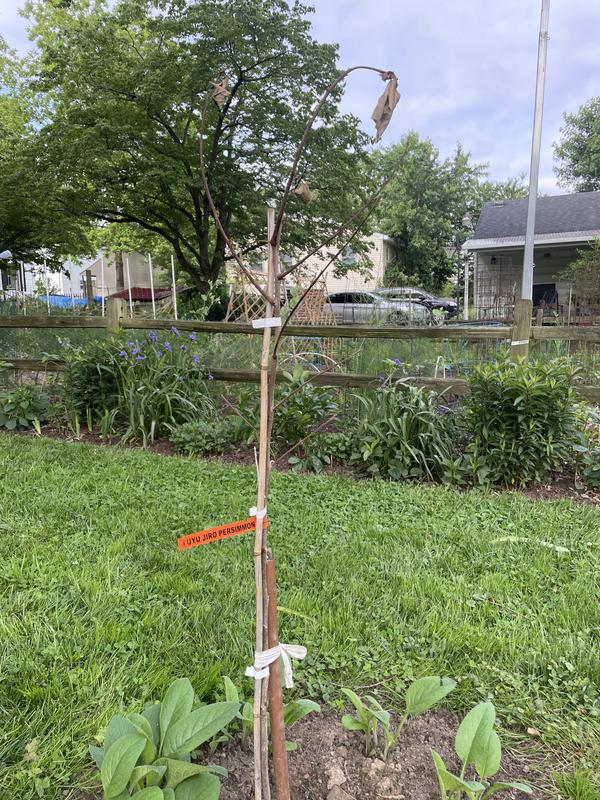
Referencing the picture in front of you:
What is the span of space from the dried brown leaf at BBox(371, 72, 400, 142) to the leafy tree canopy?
31408 mm

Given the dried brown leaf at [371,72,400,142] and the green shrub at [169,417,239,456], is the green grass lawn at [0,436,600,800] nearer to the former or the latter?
the green shrub at [169,417,239,456]

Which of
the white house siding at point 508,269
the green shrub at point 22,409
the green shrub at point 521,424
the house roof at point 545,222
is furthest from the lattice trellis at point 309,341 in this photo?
the house roof at point 545,222

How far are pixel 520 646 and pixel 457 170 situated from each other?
3686cm

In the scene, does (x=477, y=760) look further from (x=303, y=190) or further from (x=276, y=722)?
(x=303, y=190)

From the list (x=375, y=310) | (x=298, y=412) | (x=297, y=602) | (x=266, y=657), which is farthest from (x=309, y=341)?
(x=266, y=657)

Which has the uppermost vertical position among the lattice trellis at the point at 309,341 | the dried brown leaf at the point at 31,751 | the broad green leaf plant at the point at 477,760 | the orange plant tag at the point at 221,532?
the lattice trellis at the point at 309,341

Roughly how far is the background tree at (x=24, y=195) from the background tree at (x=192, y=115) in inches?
19.9

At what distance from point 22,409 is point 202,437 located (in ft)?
6.55

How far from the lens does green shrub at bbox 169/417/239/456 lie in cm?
453

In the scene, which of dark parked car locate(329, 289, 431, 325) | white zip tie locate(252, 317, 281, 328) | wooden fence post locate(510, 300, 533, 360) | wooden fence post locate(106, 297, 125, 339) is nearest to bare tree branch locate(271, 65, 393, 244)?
white zip tie locate(252, 317, 281, 328)

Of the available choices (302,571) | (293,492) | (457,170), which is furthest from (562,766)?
(457,170)

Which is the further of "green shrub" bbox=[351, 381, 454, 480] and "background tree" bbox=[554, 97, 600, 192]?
"background tree" bbox=[554, 97, 600, 192]

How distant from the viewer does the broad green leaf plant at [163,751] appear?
1.17m

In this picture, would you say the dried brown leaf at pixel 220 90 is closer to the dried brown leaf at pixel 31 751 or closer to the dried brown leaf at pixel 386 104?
the dried brown leaf at pixel 386 104
